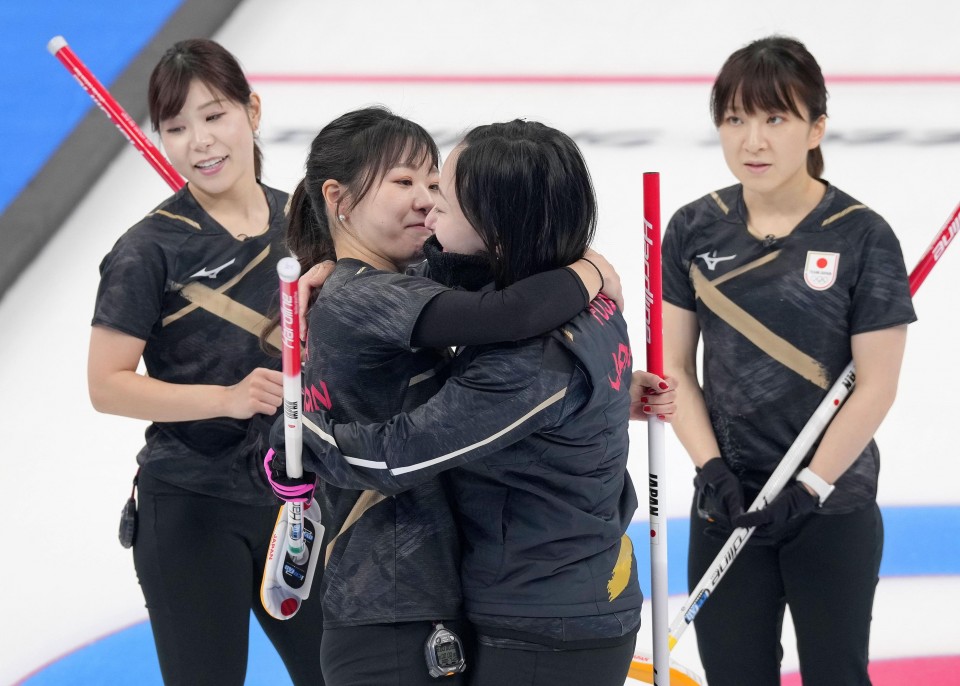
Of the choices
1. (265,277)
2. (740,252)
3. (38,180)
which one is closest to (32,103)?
(38,180)

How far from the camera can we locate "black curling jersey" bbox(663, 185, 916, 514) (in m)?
2.07

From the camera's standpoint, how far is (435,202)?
1550mm

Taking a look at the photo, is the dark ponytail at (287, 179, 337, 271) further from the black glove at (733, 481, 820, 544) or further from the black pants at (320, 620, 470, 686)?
the black glove at (733, 481, 820, 544)

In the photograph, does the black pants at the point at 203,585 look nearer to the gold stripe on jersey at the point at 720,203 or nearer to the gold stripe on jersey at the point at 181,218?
the gold stripe on jersey at the point at 181,218

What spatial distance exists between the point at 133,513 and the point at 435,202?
928mm

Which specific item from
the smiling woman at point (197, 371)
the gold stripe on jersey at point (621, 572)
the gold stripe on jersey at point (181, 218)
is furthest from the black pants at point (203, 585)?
the gold stripe on jersey at point (621, 572)

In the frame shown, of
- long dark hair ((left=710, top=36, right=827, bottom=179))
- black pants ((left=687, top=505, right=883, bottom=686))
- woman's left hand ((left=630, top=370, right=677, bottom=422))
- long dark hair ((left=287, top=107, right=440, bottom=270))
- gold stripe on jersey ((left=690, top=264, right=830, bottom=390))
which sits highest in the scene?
long dark hair ((left=710, top=36, right=827, bottom=179))

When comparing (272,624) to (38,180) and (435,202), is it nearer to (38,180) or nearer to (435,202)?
(435,202)

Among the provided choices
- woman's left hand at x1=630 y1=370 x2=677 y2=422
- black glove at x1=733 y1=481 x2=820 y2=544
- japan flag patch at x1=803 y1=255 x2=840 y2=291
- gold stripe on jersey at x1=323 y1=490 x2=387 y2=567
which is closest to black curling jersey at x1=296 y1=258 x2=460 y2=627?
gold stripe on jersey at x1=323 y1=490 x2=387 y2=567

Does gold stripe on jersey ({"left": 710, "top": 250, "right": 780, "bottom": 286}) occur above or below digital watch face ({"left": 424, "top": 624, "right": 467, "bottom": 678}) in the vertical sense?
above

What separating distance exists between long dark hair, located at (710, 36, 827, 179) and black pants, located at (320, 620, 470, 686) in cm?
109

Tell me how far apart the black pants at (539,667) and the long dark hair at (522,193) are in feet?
1.42

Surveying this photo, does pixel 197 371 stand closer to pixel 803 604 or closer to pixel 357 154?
pixel 357 154

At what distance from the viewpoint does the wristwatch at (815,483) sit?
6.77 feet
